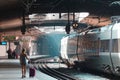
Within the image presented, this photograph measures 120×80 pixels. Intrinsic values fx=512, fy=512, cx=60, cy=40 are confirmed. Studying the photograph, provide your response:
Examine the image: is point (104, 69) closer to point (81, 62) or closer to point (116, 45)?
point (116, 45)

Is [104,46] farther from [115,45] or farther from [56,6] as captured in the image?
[56,6]

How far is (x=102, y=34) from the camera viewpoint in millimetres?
29984

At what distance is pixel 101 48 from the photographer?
30.2m

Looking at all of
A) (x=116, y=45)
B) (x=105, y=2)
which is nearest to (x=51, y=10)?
(x=105, y=2)

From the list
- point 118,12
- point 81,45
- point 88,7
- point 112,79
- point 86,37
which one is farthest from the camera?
point 118,12

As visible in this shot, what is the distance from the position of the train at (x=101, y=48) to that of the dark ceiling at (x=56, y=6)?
2.88 m

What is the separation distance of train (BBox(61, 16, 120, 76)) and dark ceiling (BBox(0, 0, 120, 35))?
2.88 m

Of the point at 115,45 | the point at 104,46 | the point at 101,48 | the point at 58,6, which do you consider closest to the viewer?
the point at 115,45

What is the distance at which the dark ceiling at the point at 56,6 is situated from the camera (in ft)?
126

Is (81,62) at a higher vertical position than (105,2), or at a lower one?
lower

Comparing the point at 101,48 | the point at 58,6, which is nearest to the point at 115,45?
the point at 101,48

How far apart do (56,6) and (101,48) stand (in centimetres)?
1466

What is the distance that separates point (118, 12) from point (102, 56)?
59.7ft

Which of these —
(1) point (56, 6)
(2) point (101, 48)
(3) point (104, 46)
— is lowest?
(2) point (101, 48)
